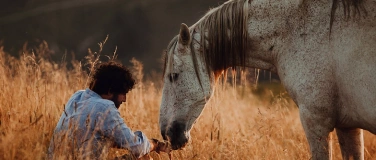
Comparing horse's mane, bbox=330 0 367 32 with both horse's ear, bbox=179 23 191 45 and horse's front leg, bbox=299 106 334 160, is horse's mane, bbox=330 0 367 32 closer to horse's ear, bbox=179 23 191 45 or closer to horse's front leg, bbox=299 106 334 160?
horse's front leg, bbox=299 106 334 160

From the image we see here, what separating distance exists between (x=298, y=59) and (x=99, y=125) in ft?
4.68

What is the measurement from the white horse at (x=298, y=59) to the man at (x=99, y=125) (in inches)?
18.0

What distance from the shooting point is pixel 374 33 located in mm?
2912

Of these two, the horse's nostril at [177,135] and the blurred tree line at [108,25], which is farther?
the blurred tree line at [108,25]

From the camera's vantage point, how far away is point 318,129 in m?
3.18

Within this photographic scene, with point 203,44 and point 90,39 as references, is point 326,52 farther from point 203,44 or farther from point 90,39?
point 90,39

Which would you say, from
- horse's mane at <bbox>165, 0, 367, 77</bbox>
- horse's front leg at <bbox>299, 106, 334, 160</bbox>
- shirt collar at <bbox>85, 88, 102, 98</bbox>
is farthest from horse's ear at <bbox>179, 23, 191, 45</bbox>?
horse's front leg at <bbox>299, 106, 334, 160</bbox>

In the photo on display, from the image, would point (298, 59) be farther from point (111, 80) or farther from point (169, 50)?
point (111, 80)

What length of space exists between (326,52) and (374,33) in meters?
0.32

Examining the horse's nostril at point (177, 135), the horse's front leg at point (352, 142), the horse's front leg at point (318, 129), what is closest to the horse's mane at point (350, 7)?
the horse's front leg at point (318, 129)

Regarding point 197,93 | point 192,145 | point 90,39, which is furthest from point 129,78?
point 90,39

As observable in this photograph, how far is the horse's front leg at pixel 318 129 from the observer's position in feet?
10.3

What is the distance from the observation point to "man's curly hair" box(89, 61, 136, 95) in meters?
3.35

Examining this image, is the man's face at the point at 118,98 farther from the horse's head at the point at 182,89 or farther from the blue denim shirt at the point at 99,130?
the horse's head at the point at 182,89
